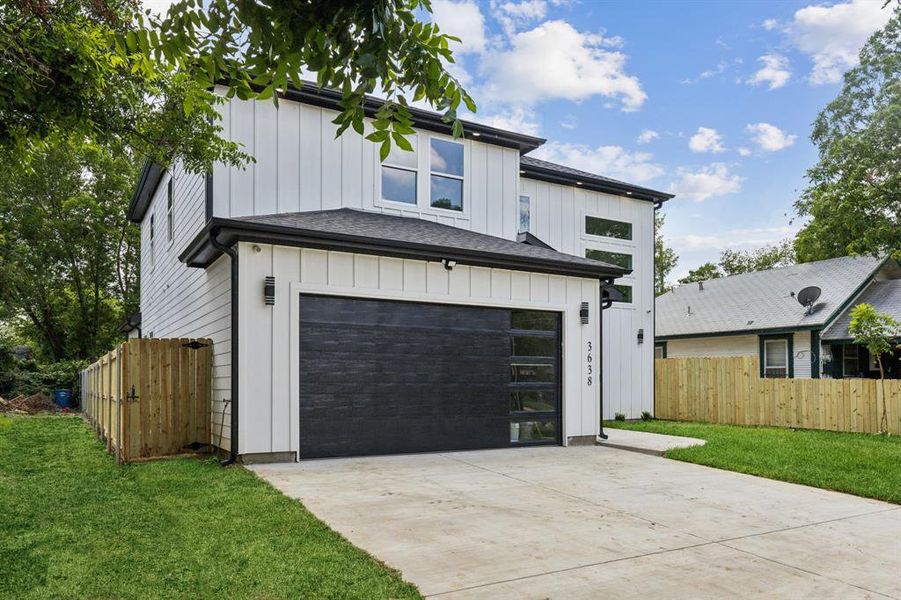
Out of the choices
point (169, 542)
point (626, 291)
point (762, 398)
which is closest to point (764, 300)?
point (762, 398)

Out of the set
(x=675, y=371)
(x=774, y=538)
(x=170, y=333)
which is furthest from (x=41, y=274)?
(x=774, y=538)

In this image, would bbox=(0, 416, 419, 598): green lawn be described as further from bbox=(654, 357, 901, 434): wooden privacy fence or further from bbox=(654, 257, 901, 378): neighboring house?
A: bbox=(654, 257, 901, 378): neighboring house

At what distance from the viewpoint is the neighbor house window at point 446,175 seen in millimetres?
11094

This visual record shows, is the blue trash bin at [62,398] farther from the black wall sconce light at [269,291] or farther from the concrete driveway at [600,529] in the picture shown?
the concrete driveway at [600,529]

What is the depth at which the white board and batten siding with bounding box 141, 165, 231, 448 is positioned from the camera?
7.98 m

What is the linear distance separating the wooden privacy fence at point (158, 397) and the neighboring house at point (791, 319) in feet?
53.3

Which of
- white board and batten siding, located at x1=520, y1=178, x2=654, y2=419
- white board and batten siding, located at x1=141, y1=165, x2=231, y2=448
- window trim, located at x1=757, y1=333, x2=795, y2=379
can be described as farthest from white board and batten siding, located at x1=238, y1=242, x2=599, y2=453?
window trim, located at x1=757, y1=333, x2=795, y2=379

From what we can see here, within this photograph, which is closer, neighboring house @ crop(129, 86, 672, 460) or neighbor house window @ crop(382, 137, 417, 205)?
neighboring house @ crop(129, 86, 672, 460)

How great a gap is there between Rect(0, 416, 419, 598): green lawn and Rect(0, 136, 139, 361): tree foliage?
18809 mm

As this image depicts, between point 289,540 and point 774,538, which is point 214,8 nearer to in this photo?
point 289,540

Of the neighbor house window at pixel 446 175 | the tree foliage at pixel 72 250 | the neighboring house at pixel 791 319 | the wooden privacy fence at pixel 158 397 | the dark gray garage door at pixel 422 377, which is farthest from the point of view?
the tree foliage at pixel 72 250

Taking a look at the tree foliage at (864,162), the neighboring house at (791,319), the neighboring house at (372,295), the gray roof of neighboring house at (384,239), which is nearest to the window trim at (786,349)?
the neighboring house at (791,319)

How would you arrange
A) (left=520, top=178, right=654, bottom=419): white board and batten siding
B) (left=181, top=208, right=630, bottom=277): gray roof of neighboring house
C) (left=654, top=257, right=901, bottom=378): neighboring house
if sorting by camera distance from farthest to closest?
(left=654, top=257, right=901, bottom=378): neighboring house < (left=520, top=178, right=654, bottom=419): white board and batten siding < (left=181, top=208, right=630, bottom=277): gray roof of neighboring house

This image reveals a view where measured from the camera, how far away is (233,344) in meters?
7.38
